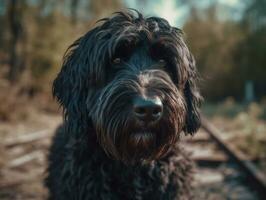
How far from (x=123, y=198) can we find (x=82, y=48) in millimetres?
1440

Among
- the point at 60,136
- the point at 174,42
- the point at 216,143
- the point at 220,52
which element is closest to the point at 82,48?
the point at 174,42

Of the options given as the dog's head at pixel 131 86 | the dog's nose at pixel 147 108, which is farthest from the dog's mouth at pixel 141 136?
the dog's nose at pixel 147 108

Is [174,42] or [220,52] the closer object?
[174,42]

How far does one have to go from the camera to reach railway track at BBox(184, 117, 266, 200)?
24.6 ft

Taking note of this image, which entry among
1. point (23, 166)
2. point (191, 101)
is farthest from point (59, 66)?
point (191, 101)

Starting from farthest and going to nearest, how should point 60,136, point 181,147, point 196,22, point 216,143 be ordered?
point 196,22 → point 216,143 → point 60,136 → point 181,147

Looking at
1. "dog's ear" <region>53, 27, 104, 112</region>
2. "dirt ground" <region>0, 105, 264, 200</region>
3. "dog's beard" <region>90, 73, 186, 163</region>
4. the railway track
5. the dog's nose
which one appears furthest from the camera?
"dirt ground" <region>0, 105, 264, 200</region>

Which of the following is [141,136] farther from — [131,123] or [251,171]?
[251,171]

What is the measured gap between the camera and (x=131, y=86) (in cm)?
407

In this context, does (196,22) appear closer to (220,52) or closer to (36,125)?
(220,52)

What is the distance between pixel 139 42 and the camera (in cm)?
457

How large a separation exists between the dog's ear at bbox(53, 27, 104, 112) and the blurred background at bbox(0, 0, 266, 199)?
1.27m

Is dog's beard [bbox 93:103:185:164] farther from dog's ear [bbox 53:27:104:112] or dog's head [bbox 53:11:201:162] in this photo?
dog's ear [bbox 53:27:104:112]

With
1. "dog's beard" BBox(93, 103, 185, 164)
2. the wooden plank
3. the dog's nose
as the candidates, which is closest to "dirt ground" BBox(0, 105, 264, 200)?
the wooden plank
